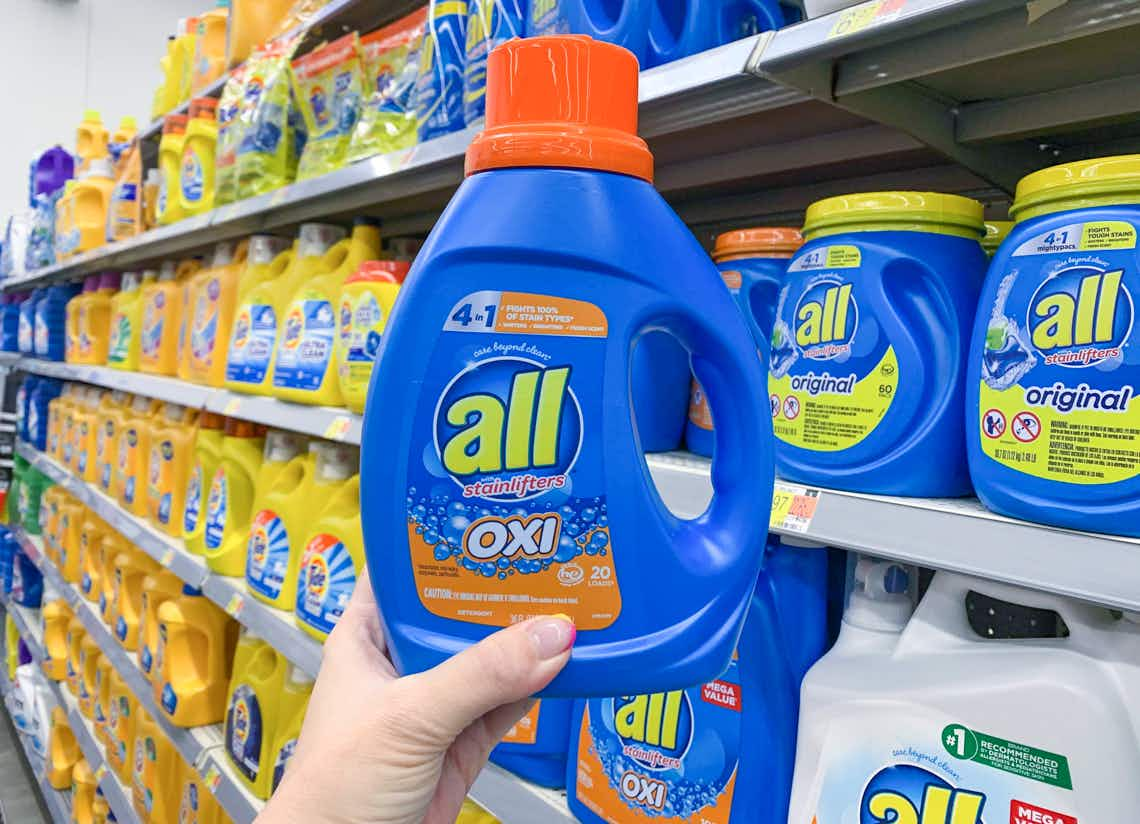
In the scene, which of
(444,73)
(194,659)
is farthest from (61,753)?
(444,73)

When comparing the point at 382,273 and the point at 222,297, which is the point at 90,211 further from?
the point at 382,273

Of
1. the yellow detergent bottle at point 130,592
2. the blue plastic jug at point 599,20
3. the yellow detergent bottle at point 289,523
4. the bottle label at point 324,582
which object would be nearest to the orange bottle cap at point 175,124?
the yellow detergent bottle at point 130,592

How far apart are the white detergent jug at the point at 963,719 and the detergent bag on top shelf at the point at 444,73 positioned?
2.89 ft

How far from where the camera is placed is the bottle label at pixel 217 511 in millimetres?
1913

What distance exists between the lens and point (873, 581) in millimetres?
848

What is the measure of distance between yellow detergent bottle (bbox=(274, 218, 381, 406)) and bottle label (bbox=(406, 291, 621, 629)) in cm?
100

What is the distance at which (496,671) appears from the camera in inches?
20.9

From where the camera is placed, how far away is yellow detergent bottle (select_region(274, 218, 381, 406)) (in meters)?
1.57

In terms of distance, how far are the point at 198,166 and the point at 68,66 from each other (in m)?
3.46

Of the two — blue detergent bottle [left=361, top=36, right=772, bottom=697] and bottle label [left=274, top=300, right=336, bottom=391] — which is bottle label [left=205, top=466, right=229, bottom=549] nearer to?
bottle label [left=274, top=300, right=336, bottom=391]

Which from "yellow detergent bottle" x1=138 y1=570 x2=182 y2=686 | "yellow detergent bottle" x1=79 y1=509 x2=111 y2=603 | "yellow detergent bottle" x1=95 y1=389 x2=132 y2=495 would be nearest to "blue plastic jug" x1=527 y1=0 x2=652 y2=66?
"yellow detergent bottle" x1=138 y1=570 x2=182 y2=686

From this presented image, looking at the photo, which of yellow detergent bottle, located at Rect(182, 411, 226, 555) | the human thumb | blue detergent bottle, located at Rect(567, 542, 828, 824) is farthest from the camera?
yellow detergent bottle, located at Rect(182, 411, 226, 555)

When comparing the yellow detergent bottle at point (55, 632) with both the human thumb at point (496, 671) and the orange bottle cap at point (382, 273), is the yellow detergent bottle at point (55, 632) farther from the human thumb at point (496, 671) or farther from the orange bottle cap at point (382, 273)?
the human thumb at point (496, 671)

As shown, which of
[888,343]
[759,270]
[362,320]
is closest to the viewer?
[888,343]
